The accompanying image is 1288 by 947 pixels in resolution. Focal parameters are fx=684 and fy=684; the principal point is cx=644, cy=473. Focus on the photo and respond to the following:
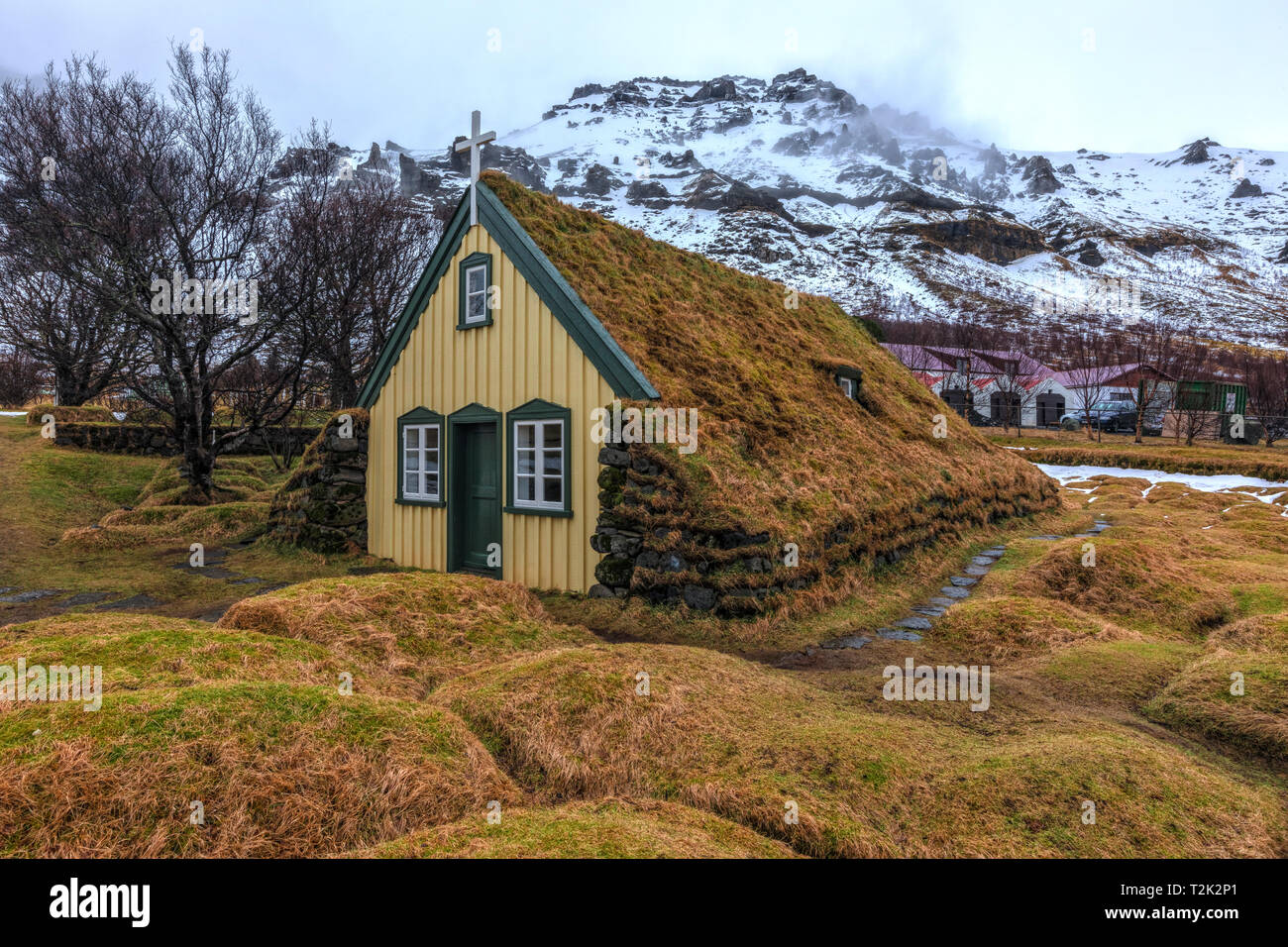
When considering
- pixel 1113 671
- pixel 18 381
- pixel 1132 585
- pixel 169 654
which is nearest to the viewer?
pixel 169 654

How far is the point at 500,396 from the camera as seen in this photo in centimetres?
1152

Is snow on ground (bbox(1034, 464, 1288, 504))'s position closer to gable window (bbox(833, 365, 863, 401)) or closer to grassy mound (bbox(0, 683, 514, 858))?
gable window (bbox(833, 365, 863, 401))

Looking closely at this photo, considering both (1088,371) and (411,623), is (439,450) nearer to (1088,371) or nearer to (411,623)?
(411,623)

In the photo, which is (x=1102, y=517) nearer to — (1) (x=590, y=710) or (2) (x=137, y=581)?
(1) (x=590, y=710)

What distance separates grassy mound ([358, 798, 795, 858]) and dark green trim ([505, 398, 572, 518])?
268 inches

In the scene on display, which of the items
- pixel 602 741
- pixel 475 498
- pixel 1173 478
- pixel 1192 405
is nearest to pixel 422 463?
pixel 475 498

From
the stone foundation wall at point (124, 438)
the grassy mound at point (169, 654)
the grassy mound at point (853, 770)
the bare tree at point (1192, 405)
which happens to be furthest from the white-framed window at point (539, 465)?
the bare tree at point (1192, 405)

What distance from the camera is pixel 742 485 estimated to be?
989cm

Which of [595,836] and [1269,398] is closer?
[595,836]

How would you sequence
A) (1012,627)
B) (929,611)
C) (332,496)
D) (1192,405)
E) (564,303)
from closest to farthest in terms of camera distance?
(1012,627)
(929,611)
(564,303)
(332,496)
(1192,405)

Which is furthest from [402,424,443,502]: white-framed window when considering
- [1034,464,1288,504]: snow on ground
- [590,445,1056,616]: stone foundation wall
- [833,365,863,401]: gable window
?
[1034,464,1288,504]: snow on ground

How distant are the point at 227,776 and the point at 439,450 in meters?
9.61

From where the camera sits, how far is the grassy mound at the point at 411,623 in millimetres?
6445

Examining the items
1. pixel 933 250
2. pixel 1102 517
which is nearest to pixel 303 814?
pixel 1102 517
